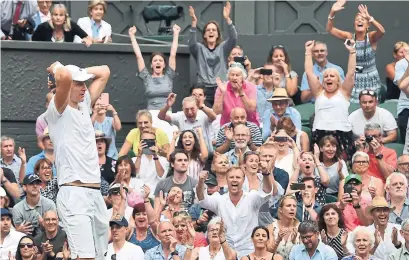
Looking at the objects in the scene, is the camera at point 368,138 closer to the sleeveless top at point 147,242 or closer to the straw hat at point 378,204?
the straw hat at point 378,204

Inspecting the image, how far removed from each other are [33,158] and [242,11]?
241 inches

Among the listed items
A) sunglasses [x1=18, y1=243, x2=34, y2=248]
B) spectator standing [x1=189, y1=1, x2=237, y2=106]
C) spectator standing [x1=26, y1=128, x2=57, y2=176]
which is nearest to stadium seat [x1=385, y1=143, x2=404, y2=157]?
spectator standing [x1=189, y1=1, x2=237, y2=106]

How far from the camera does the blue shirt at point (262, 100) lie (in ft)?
67.1

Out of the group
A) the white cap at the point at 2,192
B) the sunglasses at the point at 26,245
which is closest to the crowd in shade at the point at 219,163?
the sunglasses at the point at 26,245

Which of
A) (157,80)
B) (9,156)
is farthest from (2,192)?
(157,80)

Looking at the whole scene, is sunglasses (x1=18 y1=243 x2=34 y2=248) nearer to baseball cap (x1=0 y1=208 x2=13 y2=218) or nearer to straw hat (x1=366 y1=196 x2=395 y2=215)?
baseball cap (x1=0 y1=208 x2=13 y2=218)

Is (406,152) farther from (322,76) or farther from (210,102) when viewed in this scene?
(210,102)

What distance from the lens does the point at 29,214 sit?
59.2 ft

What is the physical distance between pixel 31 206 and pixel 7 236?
0.74m

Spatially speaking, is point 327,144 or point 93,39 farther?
point 93,39

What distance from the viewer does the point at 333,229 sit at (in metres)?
17.1

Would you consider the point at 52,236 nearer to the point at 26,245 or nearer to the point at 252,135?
the point at 26,245

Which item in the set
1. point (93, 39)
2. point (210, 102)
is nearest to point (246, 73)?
point (210, 102)

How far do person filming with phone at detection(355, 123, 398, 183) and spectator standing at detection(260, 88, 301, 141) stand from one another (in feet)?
2.97
